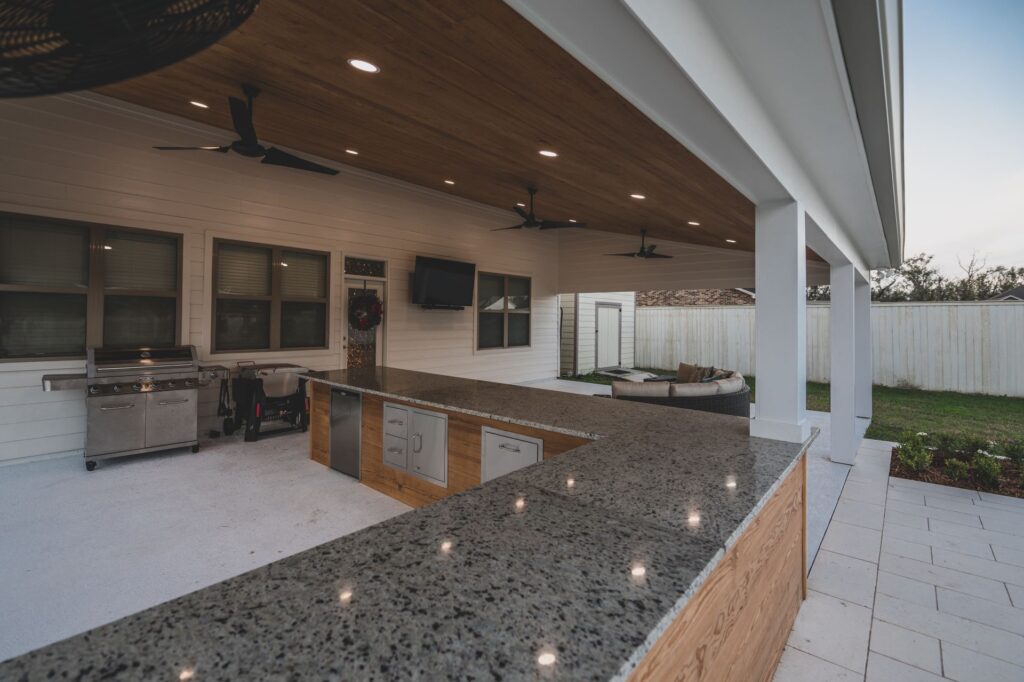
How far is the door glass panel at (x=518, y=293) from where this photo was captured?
926 centimetres

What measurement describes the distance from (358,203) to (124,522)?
473 cm

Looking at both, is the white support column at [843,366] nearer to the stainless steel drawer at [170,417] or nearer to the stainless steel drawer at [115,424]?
the stainless steel drawer at [170,417]

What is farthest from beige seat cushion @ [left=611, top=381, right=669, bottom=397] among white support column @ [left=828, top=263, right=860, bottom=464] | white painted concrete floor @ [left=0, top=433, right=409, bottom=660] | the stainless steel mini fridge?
the stainless steel mini fridge

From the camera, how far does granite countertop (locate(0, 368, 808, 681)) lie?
2.23ft

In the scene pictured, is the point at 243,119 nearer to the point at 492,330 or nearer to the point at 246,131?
the point at 246,131

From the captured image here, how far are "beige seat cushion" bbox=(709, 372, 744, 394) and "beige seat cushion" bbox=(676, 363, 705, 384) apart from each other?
31.7 inches

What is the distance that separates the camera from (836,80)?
1.70m

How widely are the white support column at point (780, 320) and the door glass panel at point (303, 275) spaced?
5.47 metres

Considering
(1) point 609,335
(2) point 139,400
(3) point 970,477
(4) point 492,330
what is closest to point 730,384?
(3) point 970,477

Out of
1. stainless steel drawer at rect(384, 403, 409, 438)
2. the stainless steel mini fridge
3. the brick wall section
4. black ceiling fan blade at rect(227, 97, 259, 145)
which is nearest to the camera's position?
stainless steel drawer at rect(384, 403, 409, 438)

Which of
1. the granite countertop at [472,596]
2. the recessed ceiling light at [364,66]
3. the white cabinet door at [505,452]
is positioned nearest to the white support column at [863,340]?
the white cabinet door at [505,452]

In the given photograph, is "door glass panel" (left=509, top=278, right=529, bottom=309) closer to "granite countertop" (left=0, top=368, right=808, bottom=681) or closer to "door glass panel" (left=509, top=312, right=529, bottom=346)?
"door glass panel" (left=509, top=312, right=529, bottom=346)

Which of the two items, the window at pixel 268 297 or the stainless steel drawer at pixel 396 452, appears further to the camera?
the window at pixel 268 297

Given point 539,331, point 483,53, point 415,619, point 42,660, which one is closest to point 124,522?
Answer: point 42,660
